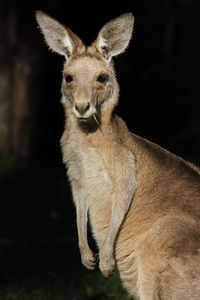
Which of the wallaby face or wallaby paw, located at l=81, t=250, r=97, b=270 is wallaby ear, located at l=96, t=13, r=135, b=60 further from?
wallaby paw, located at l=81, t=250, r=97, b=270

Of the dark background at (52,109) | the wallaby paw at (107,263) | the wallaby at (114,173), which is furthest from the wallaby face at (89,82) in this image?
the dark background at (52,109)

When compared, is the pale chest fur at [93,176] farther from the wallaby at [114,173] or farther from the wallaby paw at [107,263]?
the wallaby paw at [107,263]

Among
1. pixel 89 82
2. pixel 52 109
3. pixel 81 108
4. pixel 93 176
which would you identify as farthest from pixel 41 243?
pixel 52 109

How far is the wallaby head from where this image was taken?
14.0 ft

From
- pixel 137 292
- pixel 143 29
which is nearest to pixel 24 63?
pixel 143 29

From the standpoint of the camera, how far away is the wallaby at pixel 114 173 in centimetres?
410

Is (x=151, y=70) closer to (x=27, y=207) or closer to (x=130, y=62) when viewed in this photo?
(x=130, y=62)

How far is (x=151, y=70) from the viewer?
33.5 feet

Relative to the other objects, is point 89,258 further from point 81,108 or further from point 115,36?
point 115,36

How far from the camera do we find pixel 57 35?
14.9 feet

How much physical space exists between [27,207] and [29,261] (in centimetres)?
179

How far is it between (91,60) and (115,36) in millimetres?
253

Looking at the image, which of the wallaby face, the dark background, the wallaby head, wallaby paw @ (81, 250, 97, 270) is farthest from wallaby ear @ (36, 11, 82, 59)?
the dark background

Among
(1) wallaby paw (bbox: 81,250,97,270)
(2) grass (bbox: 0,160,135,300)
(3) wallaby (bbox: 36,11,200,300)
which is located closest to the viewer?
(3) wallaby (bbox: 36,11,200,300)
